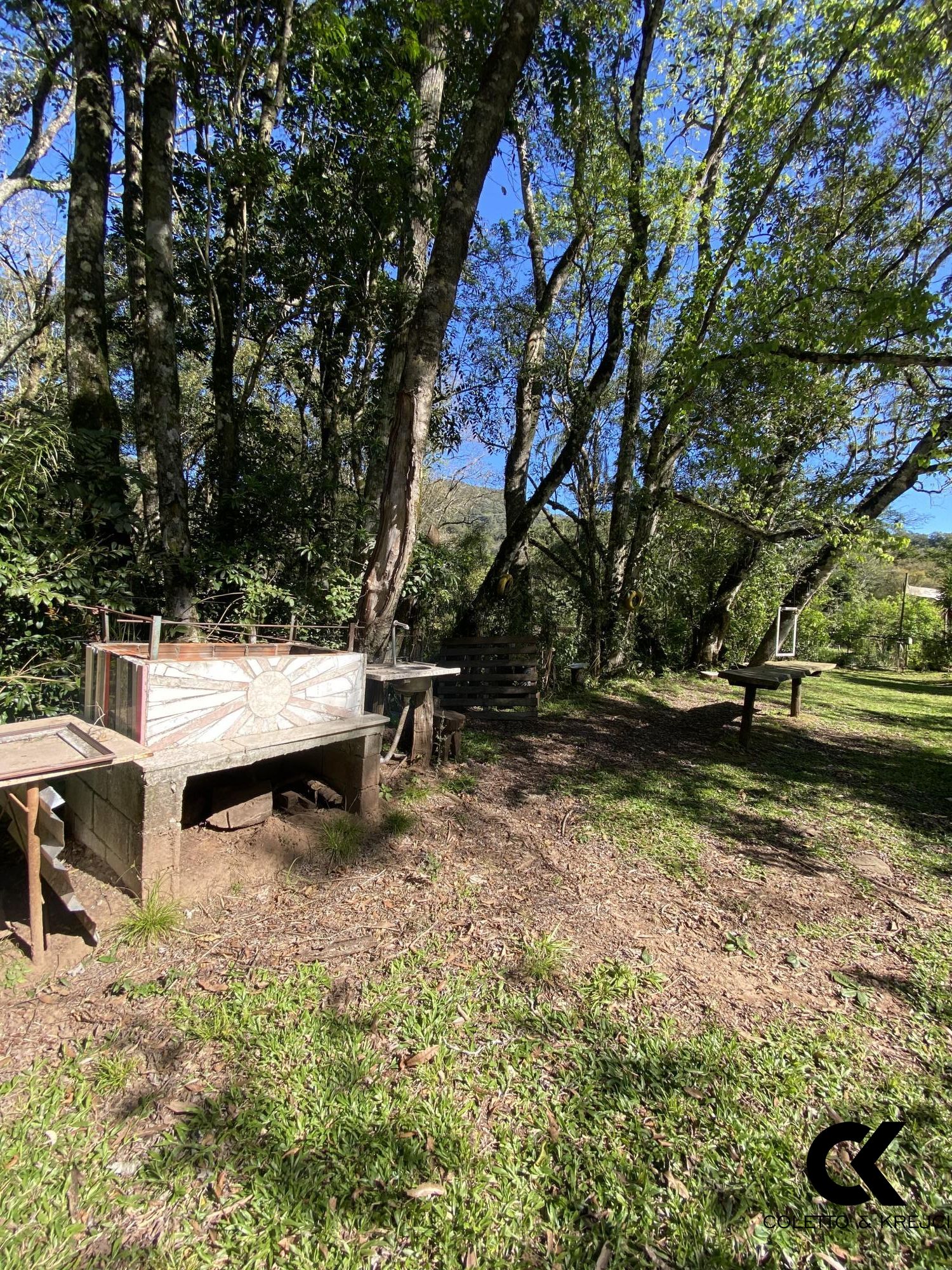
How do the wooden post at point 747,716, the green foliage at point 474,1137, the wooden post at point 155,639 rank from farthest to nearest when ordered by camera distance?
the wooden post at point 747,716
the wooden post at point 155,639
the green foliage at point 474,1137

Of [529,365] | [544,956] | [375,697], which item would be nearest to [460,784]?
[375,697]

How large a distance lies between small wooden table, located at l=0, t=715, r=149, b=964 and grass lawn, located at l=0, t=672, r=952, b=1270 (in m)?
0.37

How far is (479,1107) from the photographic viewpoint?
1.72 meters

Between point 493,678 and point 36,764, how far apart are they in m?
5.27

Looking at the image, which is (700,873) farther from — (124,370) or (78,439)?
(124,370)

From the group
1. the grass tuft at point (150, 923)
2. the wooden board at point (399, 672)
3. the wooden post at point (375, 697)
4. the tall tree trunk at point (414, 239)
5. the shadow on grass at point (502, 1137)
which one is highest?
the tall tree trunk at point (414, 239)

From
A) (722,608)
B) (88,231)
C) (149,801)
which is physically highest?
(88,231)

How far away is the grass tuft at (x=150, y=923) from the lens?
231cm

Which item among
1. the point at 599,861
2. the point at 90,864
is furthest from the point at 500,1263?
the point at 90,864

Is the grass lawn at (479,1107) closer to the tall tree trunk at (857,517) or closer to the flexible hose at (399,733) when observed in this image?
the flexible hose at (399,733)

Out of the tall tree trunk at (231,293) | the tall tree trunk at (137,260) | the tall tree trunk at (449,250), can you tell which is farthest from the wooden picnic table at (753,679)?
the tall tree trunk at (137,260)

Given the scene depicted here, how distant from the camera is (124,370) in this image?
33.0ft

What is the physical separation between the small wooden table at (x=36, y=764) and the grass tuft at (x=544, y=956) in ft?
6.19

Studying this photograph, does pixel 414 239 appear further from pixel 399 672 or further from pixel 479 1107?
pixel 479 1107
